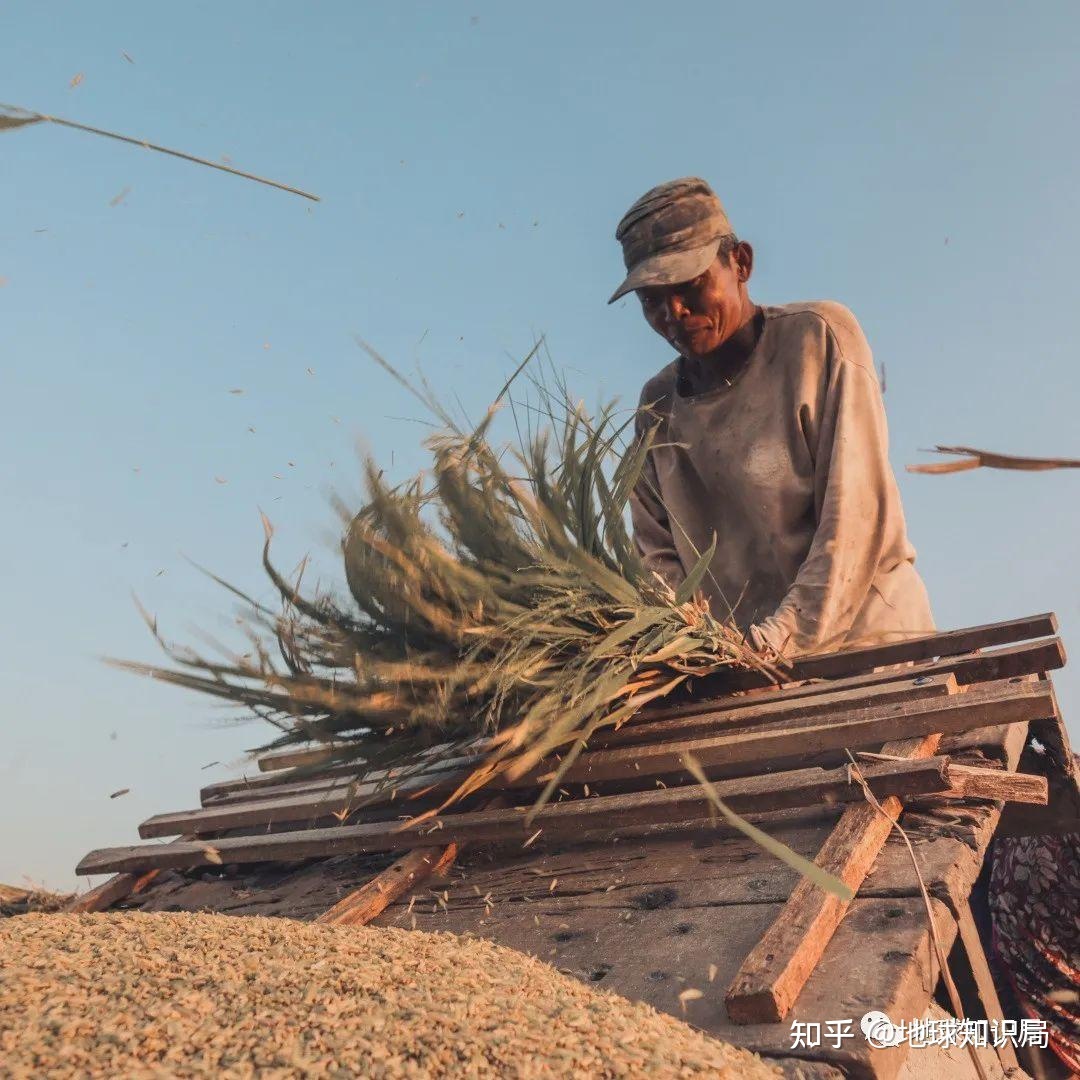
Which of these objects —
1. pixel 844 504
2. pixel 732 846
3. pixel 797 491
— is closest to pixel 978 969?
pixel 732 846

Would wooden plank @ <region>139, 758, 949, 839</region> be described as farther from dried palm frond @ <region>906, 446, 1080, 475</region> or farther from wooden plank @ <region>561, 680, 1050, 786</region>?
dried palm frond @ <region>906, 446, 1080, 475</region>

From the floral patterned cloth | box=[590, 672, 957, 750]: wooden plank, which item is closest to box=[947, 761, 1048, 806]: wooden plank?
box=[590, 672, 957, 750]: wooden plank

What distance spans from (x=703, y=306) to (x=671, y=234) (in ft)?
0.70

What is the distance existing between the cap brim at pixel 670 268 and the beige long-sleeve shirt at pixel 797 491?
1.20 ft

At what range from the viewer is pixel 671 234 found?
3023 millimetres

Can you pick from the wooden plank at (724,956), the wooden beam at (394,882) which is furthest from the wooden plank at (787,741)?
→ the wooden plank at (724,956)

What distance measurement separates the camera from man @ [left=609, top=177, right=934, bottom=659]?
9.74 feet

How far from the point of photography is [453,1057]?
1.22 m

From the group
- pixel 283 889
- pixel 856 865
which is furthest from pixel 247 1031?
pixel 283 889

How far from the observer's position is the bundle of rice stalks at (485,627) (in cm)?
221

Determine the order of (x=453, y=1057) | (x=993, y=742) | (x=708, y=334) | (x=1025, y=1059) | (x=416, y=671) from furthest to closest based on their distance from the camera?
(x=708, y=334) < (x=1025, y=1059) < (x=416, y=671) < (x=993, y=742) < (x=453, y=1057)

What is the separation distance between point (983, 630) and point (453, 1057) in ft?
5.37

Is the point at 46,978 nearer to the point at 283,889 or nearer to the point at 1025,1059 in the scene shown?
the point at 283,889

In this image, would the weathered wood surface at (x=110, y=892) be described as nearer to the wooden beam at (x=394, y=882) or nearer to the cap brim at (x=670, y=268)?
the wooden beam at (x=394, y=882)
